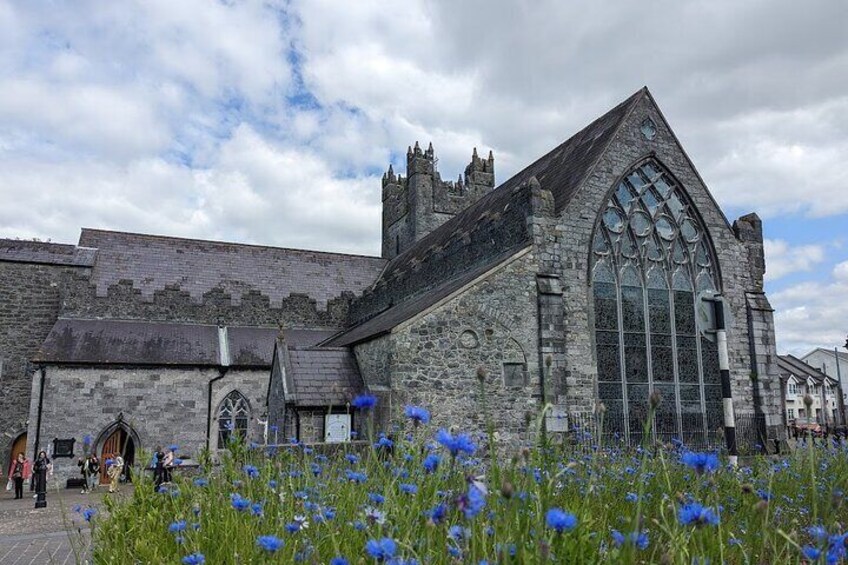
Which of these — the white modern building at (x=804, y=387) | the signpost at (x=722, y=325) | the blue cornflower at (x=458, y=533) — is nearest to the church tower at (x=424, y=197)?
the signpost at (x=722, y=325)

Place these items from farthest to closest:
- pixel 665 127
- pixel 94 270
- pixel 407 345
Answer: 1. pixel 94 270
2. pixel 665 127
3. pixel 407 345

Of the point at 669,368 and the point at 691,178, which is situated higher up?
the point at 691,178

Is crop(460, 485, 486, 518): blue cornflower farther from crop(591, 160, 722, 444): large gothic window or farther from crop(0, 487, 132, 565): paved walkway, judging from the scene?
crop(591, 160, 722, 444): large gothic window

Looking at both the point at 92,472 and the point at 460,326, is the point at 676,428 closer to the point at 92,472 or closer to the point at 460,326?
the point at 460,326

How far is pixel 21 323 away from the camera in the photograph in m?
24.0

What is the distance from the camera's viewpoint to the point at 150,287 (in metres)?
25.5

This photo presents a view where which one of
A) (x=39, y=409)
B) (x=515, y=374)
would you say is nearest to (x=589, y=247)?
(x=515, y=374)

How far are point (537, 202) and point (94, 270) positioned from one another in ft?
60.8

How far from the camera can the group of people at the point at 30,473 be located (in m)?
14.7

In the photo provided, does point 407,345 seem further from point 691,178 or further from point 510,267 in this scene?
point 691,178

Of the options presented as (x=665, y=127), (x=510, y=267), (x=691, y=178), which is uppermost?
(x=665, y=127)

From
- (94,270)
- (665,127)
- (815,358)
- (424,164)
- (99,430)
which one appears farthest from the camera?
(815,358)

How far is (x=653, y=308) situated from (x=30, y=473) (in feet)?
61.8

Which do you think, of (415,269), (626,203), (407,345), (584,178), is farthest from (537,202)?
(415,269)
